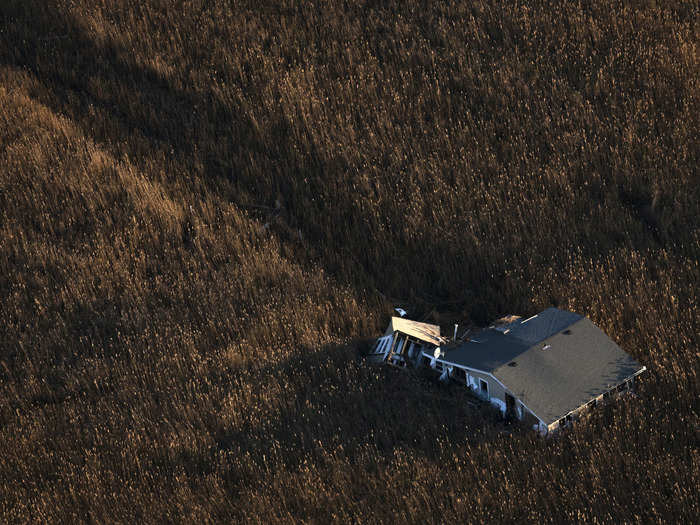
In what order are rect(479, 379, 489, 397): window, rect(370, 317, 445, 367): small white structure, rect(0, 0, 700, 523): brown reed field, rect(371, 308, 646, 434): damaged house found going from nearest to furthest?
rect(0, 0, 700, 523): brown reed field < rect(371, 308, 646, 434): damaged house < rect(479, 379, 489, 397): window < rect(370, 317, 445, 367): small white structure

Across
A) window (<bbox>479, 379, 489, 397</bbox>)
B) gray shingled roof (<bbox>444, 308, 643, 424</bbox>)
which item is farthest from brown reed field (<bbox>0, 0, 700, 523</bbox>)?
gray shingled roof (<bbox>444, 308, 643, 424</bbox>)

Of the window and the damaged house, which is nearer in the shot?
the damaged house

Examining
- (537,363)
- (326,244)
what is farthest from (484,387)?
(326,244)

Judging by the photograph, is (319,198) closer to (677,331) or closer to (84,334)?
(84,334)

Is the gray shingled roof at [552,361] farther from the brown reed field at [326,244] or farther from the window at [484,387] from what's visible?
the brown reed field at [326,244]

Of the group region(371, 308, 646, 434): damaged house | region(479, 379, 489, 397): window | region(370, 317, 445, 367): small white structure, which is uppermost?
region(371, 308, 646, 434): damaged house

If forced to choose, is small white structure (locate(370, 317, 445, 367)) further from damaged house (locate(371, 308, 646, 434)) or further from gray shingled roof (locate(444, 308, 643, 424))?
gray shingled roof (locate(444, 308, 643, 424))

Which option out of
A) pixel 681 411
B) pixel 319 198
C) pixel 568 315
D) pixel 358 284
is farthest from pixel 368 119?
pixel 681 411

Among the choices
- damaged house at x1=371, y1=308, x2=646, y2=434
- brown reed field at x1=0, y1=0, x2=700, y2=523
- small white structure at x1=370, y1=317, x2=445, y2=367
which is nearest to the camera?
brown reed field at x1=0, y1=0, x2=700, y2=523
